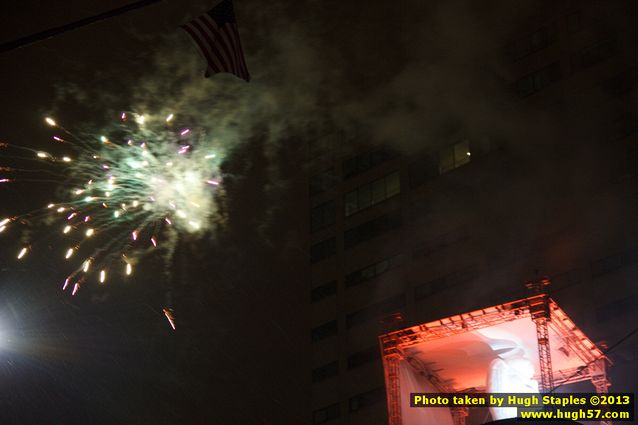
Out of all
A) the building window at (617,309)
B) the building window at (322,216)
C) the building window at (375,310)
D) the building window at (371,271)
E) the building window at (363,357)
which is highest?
the building window at (322,216)

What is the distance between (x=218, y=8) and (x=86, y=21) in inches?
116

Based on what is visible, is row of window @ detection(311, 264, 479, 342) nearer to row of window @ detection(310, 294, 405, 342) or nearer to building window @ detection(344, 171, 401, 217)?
row of window @ detection(310, 294, 405, 342)

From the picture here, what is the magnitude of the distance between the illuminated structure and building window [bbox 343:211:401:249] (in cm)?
2293

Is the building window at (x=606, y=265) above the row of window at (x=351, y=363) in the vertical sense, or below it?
above

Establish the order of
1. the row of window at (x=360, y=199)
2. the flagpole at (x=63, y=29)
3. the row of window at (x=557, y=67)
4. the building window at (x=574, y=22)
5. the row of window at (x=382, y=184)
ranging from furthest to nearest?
1. the row of window at (x=360, y=199)
2. the row of window at (x=382, y=184)
3. the building window at (x=574, y=22)
4. the row of window at (x=557, y=67)
5. the flagpole at (x=63, y=29)

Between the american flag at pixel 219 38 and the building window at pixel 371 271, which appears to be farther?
the building window at pixel 371 271

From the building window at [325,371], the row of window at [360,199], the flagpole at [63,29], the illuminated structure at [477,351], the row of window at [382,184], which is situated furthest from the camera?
the row of window at [360,199]

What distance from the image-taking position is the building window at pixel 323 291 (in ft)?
162

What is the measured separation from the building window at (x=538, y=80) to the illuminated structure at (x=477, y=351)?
860 inches

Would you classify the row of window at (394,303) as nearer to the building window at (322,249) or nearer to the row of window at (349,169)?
the building window at (322,249)

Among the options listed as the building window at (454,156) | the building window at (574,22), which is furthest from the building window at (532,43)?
the building window at (454,156)

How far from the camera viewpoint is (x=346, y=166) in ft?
172

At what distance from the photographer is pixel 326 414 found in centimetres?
4650

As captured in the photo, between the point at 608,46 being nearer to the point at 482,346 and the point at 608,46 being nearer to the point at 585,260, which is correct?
the point at 585,260
